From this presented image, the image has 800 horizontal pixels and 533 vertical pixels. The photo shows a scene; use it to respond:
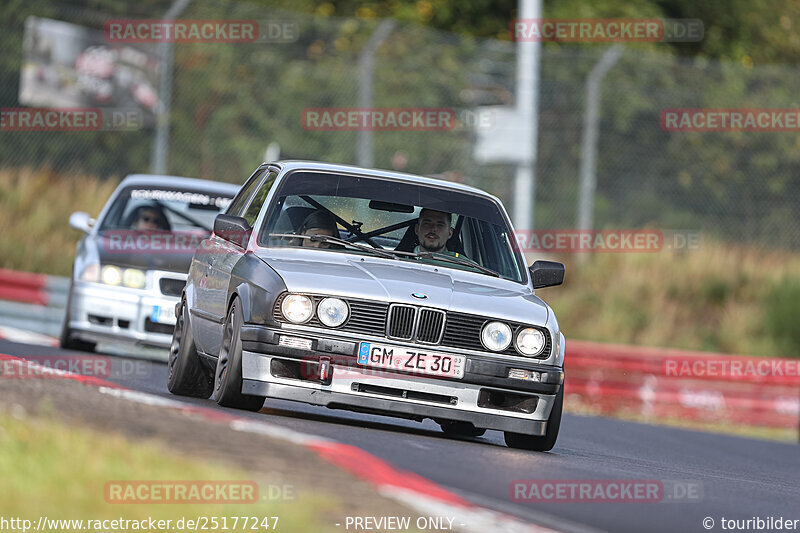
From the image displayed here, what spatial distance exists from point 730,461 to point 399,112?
13.4 m

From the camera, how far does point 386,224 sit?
991cm

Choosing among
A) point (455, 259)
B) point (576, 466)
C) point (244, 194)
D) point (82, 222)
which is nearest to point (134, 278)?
point (82, 222)

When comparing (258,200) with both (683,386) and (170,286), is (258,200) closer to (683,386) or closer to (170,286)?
(170,286)

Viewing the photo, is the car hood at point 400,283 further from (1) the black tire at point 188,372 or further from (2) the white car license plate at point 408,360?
(1) the black tire at point 188,372

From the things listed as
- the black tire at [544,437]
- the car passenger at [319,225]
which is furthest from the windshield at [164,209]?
the black tire at [544,437]

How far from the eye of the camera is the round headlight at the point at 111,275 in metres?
14.5

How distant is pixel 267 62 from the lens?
24.4 meters

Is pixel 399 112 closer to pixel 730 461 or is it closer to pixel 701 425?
pixel 701 425

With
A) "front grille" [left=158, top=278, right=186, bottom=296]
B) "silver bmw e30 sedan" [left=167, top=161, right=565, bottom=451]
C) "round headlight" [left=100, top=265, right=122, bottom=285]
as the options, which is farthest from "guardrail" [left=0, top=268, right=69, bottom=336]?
"silver bmw e30 sedan" [left=167, top=161, right=565, bottom=451]

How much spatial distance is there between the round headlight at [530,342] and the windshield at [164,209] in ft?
22.2

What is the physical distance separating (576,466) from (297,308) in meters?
1.74

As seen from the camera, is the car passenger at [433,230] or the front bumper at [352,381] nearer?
the front bumper at [352,381]

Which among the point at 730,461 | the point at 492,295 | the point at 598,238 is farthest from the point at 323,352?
the point at 598,238

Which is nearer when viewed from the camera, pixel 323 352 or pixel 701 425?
pixel 323 352
